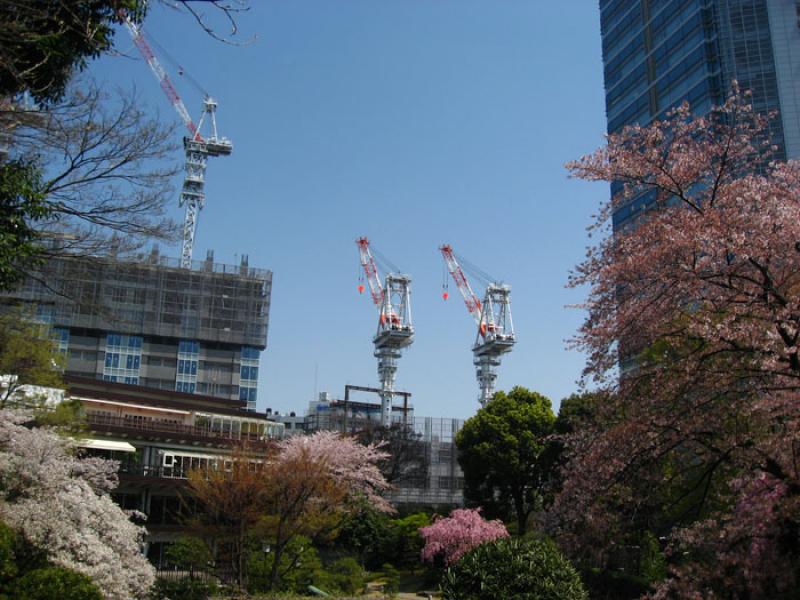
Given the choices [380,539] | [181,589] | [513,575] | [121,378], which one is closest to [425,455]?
[380,539]

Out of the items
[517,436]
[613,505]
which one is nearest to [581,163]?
[613,505]

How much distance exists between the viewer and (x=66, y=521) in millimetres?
14812

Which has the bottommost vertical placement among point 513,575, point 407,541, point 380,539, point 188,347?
point 407,541

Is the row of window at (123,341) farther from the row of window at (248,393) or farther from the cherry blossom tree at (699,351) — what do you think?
the cherry blossom tree at (699,351)

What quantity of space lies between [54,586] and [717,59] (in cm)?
6297

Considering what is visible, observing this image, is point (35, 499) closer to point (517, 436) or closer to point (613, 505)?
point (613, 505)

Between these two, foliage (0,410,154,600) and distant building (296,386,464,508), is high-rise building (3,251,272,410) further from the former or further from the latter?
foliage (0,410,154,600)

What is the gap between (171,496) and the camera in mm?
40781

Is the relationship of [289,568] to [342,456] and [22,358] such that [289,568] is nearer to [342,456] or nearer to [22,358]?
[342,456]

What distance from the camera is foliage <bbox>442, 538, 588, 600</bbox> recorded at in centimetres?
1226

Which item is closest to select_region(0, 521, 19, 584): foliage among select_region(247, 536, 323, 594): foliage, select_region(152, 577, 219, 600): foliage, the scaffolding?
select_region(152, 577, 219, 600): foliage

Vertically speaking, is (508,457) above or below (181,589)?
above

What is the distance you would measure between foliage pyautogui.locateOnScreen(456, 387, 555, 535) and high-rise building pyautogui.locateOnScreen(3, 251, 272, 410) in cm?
5267

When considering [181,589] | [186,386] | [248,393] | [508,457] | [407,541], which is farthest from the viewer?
[248,393]
